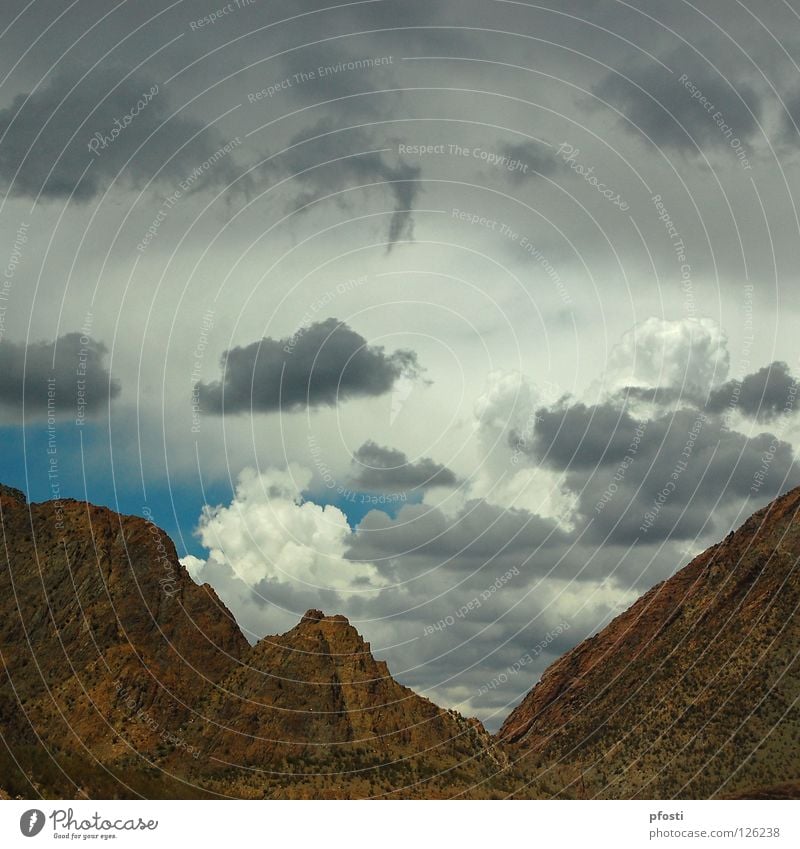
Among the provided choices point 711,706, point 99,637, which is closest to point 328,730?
point 99,637

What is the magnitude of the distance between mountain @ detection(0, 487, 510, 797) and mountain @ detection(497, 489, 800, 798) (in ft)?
54.1

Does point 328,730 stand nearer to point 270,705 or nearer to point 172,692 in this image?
point 270,705

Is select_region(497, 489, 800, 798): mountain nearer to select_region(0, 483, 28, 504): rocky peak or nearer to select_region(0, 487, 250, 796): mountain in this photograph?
select_region(0, 487, 250, 796): mountain

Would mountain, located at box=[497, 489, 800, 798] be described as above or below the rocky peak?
below

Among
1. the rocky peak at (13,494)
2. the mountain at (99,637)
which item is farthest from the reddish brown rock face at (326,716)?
the rocky peak at (13,494)

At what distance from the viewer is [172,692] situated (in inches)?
5123

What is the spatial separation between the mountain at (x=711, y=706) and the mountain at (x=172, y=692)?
1649 centimetres

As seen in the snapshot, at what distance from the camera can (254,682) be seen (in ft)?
431

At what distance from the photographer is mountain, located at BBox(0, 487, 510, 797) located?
111 m

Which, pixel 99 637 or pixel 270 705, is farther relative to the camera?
pixel 99 637

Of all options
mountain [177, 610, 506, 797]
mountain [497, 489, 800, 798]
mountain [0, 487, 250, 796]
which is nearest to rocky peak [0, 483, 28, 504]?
mountain [0, 487, 250, 796]

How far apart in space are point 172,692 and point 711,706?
69595mm

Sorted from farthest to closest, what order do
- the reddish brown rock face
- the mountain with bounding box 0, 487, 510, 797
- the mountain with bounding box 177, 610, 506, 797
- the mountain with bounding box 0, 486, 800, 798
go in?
the reddish brown rock face, the mountain with bounding box 0, 486, 800, 798, the mountain with bounding box 0, 487, 510, 797, the mountain with bounding box 177, 610, 506, 797
